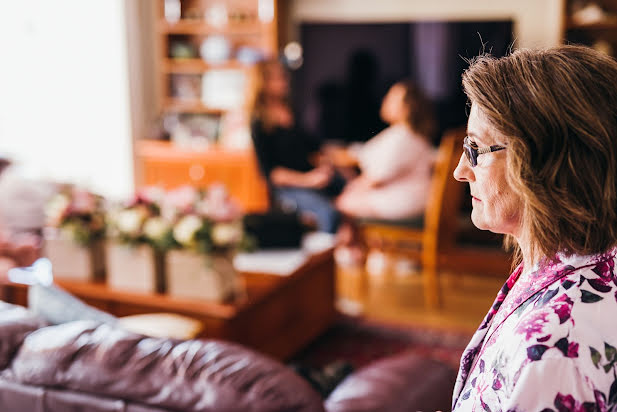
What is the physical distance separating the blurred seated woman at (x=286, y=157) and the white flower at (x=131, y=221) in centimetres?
159

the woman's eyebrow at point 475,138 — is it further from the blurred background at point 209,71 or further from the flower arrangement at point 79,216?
the blurred background at point 209,71

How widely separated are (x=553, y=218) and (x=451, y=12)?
13.6 ft

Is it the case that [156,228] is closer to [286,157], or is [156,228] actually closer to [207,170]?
[286,157]

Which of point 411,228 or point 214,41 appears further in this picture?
point 214,41

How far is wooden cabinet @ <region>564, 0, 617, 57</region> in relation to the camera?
13.5 feet

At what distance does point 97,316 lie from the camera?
159 centimetres

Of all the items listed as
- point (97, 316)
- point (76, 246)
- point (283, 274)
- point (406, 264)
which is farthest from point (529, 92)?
point (406, 264)

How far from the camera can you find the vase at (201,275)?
256cm

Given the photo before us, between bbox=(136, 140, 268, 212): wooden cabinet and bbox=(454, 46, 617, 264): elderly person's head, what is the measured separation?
405cm

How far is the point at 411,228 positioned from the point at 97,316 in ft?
7.81

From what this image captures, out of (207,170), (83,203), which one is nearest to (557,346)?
(83,203)

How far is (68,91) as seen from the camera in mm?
5230

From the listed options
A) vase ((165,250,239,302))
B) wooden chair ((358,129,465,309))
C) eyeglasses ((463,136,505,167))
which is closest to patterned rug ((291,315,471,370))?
wooden chair ((358,129,465,309))

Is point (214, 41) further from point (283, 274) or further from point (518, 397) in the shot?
point (518, 397)
